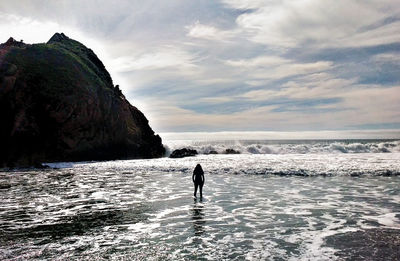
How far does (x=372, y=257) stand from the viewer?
8.65 m

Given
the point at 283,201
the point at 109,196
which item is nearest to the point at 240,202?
the point at 283,201

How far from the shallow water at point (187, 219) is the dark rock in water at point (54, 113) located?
24.2 metres

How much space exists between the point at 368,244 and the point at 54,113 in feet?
157

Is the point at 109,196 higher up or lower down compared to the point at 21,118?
lower down

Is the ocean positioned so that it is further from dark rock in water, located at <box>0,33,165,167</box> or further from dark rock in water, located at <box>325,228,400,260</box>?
dark rock in water, located at <box>0,33,165,167</box>

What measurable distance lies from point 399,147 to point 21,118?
8749 centimetres

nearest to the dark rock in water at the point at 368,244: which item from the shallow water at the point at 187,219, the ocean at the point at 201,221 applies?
the ocean at the point at 201,221

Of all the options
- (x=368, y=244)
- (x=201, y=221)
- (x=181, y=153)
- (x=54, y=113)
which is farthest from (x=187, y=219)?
(x=181, y=153)

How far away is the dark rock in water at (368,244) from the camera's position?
28.8ft

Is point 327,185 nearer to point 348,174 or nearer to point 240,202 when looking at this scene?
point 348,174

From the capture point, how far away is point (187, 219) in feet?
44.2

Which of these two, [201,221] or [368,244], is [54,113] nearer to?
[201,221]

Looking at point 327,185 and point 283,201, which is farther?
point 327,185

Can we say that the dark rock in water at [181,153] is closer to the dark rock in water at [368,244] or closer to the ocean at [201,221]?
the ocean at [201,221]
